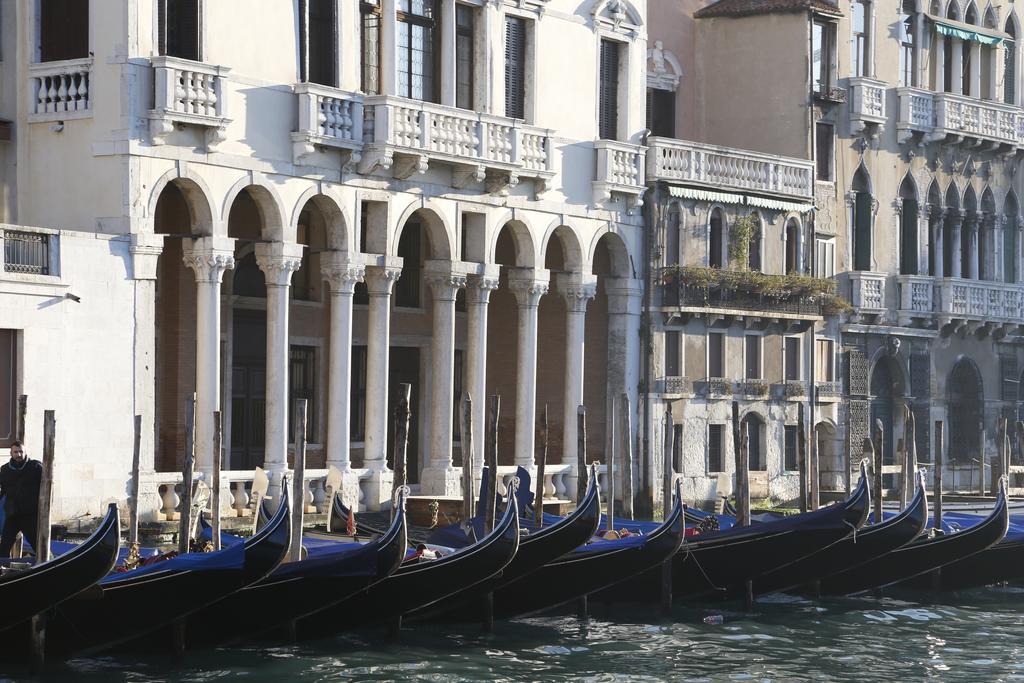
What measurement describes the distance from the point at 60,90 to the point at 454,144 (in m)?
4.51

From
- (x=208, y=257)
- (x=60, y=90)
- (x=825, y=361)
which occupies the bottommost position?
(x=825, y=361)

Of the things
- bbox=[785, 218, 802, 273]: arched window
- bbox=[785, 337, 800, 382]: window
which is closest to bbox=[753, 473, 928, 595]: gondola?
bbox=[785, 337, 800, 382]: window

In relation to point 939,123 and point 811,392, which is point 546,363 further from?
point 939,123

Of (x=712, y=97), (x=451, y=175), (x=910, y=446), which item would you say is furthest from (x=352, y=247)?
(x=712, y=97)

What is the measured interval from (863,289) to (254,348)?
9425mm

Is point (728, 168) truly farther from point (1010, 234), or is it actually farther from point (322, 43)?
point (1010, 234)

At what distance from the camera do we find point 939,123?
3209cm

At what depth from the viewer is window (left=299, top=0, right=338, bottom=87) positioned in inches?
938

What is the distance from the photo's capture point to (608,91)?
91.5ft

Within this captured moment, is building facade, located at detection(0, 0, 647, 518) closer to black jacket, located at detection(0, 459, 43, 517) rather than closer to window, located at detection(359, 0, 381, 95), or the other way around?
window, located at detection(359, 0, 381, 95)

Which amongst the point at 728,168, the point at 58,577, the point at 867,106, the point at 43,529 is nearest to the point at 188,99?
the point at 43,529

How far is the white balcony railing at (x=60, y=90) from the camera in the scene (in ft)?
72.4

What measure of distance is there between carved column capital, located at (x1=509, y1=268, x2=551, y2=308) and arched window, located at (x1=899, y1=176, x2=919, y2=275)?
7.49m

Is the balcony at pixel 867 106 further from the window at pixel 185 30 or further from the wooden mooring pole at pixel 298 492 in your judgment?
the wooden mooring pole at pixel 298 492
